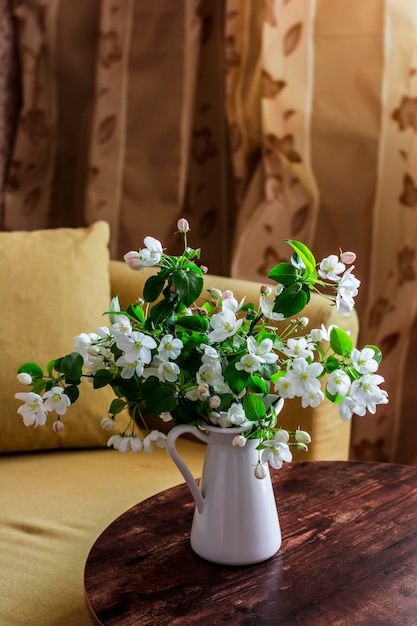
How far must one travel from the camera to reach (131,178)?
7.07 ft

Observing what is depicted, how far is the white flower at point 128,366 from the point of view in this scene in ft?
3.01

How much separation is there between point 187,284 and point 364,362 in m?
0.22

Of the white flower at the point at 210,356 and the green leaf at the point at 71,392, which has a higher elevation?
the white flower at the point at 210,356

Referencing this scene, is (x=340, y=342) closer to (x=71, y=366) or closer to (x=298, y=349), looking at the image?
(x=298, y=349)

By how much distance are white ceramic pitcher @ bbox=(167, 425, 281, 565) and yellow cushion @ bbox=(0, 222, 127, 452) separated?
61 cm

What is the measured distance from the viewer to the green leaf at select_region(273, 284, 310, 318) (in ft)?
3.03

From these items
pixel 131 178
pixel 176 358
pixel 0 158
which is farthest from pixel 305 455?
pixel 0 158

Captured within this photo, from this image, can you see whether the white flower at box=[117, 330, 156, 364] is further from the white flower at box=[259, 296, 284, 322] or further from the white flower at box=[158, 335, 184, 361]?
the white flower at box=[259, 296, 284, 322]

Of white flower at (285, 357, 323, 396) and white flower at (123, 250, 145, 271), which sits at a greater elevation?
white flower at (123, 250, 145, 271)

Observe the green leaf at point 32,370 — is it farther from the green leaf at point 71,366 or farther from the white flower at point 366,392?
the white flower at point 366,392

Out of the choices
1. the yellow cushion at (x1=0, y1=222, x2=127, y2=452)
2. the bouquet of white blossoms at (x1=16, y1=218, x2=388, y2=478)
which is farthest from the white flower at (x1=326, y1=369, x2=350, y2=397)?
the yellow cushion at (x1=0, y1=222, x2=127, y2=452)

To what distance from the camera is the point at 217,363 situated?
0.91 m

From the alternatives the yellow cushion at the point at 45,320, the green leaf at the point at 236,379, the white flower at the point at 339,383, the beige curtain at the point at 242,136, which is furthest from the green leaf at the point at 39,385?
the beige curtain at the point at 242,136

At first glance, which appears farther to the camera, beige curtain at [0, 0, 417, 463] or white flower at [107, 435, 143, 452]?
beige curtain at [0, 0, 417, 463]
